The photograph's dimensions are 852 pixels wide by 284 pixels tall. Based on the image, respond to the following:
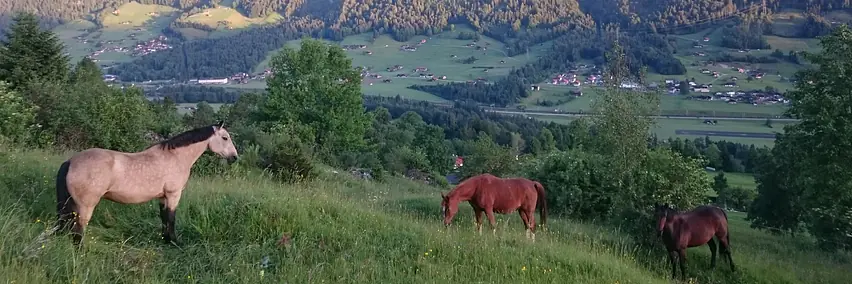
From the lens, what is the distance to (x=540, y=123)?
99.5 m

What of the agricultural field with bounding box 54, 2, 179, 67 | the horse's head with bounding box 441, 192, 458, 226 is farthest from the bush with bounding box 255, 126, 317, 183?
the agricultural field with bounding box 54, 2, 179, 67

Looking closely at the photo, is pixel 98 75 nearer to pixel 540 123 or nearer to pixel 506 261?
pixel 506 261

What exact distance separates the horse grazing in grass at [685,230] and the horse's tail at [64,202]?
8362mm

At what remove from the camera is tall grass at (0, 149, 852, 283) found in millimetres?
5762

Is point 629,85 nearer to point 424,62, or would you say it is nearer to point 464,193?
point 464,193

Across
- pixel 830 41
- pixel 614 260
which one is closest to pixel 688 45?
pixel 830 41

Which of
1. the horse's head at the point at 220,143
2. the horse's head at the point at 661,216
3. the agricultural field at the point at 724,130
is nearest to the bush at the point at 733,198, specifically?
the agricultural field at the point at 724,130

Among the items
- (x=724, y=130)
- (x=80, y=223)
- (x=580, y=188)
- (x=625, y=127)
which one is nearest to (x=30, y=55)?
(x=80, y=223)

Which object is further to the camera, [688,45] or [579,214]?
[688,45]

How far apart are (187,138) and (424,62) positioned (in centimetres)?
16780

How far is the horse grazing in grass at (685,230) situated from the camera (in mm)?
9219

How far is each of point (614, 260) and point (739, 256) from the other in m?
4.58

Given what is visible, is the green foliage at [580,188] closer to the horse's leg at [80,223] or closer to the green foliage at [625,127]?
the green foliage at [625,127]

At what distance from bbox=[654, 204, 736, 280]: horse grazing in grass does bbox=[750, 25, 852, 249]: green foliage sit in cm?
658
